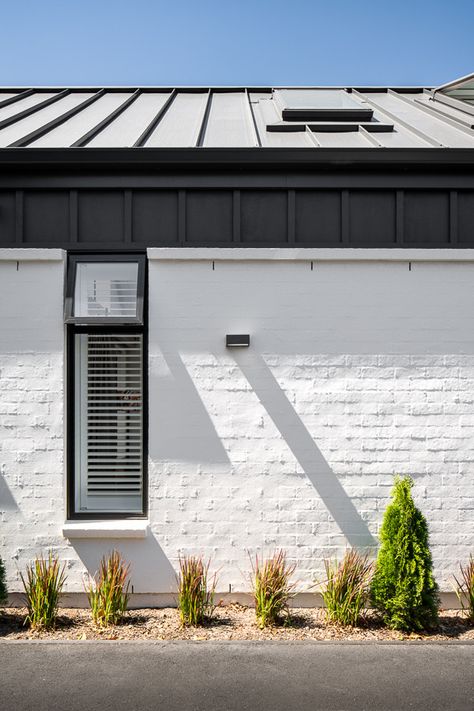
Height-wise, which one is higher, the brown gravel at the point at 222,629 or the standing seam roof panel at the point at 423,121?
the standing seam roof panel at the point at 423,121

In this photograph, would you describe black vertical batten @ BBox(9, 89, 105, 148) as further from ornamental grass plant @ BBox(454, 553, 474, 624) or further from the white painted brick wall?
ornamental grass plant @ BBox(454, 553, 474, 624)

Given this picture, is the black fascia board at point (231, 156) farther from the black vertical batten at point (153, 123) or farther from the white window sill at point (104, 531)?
the white window sill at point (104, 531)

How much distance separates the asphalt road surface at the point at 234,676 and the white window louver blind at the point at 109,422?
139 centimetres

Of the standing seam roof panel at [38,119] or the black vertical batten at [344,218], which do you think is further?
the standing seam roof panel at [38,119]

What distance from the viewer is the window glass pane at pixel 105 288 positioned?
5.50 m

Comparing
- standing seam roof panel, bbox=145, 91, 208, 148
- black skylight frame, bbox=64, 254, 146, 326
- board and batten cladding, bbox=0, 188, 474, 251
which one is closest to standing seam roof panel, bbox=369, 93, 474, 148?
board and batten cladding, bbox=0, 188, 474, 251

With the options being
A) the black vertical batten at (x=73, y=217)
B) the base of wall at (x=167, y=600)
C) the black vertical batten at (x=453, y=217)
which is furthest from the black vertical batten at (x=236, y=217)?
the base of wall at (x=167, y=600)

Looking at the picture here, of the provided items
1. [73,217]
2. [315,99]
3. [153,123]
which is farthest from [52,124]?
[315,99]

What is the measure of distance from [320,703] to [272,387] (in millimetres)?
2578

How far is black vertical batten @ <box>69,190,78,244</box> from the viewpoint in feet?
18.2

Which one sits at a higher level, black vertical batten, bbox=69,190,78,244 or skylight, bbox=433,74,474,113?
skylight, bbox=433,74,474,113

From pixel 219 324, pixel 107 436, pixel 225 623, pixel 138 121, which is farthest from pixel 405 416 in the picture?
pixel 138 121

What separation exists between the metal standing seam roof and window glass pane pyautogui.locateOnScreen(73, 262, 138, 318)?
1197 mm

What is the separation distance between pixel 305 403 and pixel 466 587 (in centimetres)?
224
